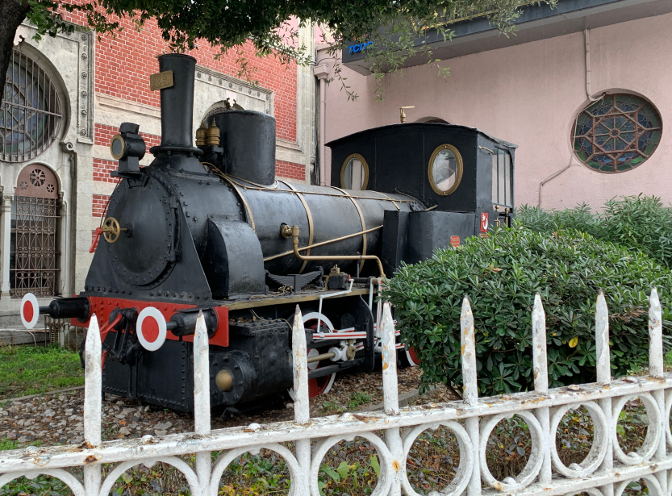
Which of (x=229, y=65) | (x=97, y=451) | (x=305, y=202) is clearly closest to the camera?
(x=97, y=451)

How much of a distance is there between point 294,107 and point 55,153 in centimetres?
592

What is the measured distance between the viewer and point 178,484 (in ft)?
10.1

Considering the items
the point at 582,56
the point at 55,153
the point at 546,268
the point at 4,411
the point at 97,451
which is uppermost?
the point at 582,56

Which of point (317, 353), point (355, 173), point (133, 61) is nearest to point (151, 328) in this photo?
point (317, 353)

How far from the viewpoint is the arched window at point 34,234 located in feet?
26.3

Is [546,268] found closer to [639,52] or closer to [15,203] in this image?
[15,203]

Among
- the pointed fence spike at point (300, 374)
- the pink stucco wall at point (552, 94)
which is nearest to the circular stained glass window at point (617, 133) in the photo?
the pink stucco wall at point (552, 94)

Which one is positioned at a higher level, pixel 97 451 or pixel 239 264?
pixel 239 264

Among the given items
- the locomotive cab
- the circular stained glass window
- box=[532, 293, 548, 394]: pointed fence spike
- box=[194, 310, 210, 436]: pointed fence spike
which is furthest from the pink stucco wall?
box=[194, 310, 210, 436]: pointed fence spike

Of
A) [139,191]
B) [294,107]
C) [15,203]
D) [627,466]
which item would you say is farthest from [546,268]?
[294,107]

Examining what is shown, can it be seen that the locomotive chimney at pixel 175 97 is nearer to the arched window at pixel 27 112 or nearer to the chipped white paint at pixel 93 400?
the chipped white paint at pixel 93 400

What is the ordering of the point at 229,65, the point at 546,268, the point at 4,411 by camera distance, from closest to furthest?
the point at 546,268, the point at 4,411, the point at 229,65

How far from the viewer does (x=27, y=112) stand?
8188mm

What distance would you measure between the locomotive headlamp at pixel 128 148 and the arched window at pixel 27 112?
433cm
